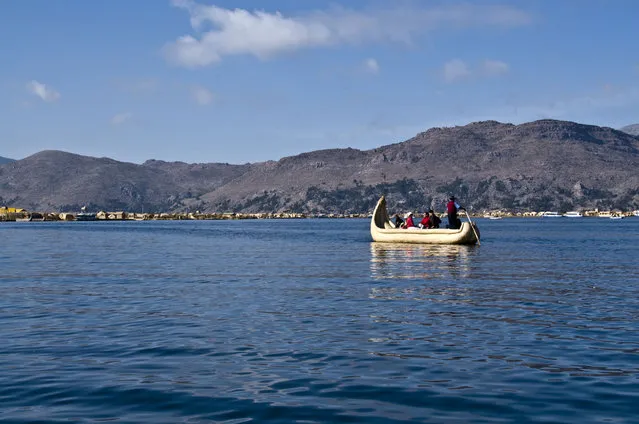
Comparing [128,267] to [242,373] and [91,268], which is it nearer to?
[91,268]

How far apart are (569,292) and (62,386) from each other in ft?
59.4

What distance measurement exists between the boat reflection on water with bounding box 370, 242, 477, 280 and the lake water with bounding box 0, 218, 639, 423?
63.0 inches

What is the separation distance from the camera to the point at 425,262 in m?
36.8

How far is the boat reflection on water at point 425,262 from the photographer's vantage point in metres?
30.0

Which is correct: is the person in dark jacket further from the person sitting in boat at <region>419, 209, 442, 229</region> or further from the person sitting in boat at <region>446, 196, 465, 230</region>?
the person sitting in boat at <region>446, 196, 465, 230</region>

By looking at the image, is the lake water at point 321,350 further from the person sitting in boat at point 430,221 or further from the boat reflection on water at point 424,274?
the person sitting in boat at point 430,221

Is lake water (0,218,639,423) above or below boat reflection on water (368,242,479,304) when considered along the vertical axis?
below

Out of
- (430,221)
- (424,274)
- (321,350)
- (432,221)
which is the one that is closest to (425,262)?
(424,274)

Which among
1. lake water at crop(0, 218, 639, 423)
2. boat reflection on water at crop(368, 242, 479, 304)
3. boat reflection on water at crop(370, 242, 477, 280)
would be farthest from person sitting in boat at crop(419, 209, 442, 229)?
lake water at crop(0, 218, 639, 423)

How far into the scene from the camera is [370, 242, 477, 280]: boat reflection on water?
30.0 metres

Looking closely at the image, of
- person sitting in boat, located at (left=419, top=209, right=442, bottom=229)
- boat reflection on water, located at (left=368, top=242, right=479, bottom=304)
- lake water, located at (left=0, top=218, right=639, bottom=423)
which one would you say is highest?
person sitting in boat, located at (left=419, top=209, right=442, bottom=229)

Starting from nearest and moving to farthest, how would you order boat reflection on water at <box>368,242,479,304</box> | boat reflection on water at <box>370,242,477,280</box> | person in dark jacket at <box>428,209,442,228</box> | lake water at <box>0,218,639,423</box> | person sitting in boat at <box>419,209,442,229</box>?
lake water at <box>0,218,639,423</box>, boat reflection on water at <box>368,242,479,304</box>, boat reflection on water at <box>370,242,477,280</box>, person sitting in boat at <box>419,209,442,229</box>, person in dark jacket at <box>428,209,442,228</box>

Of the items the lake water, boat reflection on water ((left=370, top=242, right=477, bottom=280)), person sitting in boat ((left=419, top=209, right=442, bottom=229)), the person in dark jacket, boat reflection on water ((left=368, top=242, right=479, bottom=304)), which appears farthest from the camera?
the person in dark jacket

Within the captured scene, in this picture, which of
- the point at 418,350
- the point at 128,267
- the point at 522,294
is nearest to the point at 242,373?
the point at 418,350
